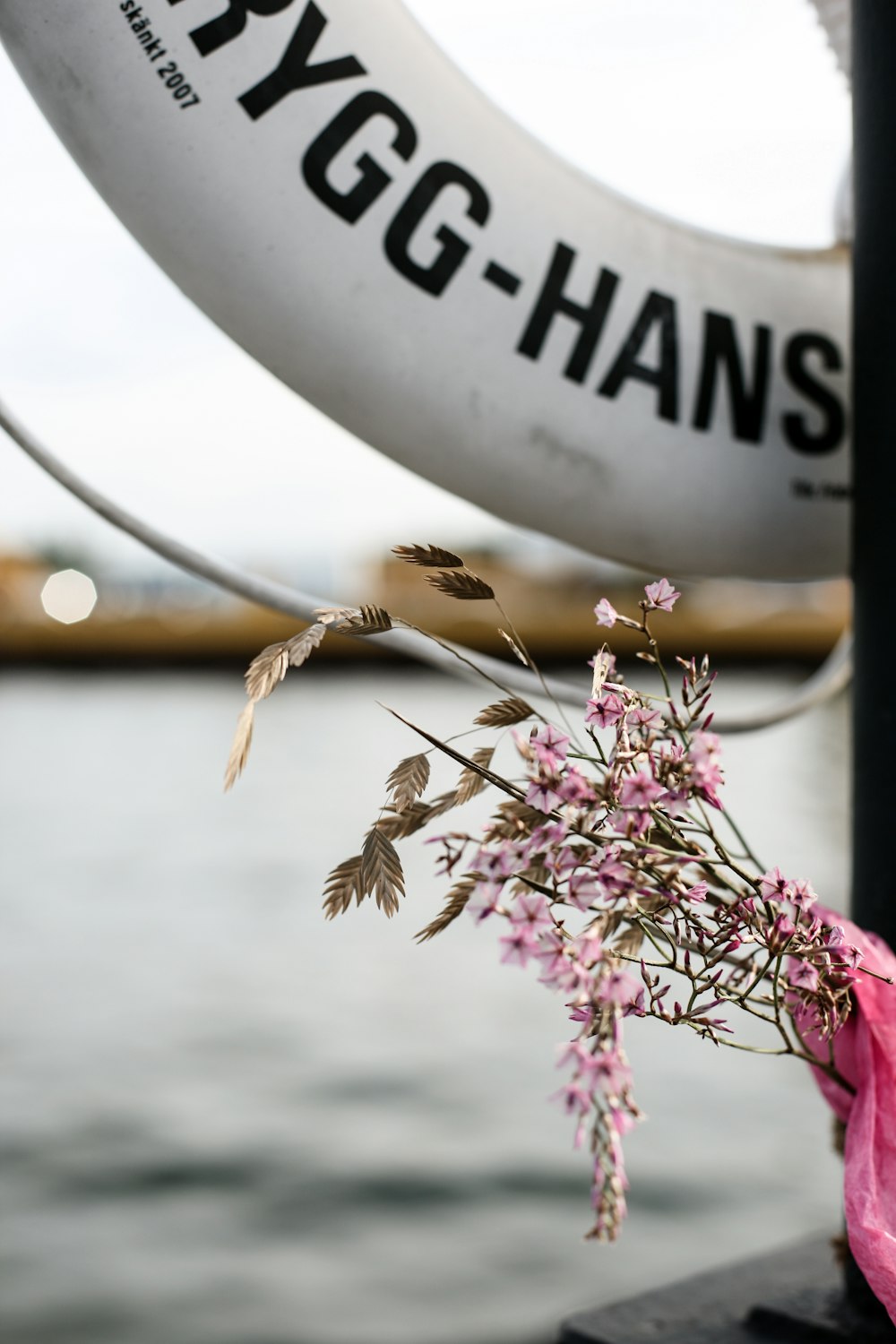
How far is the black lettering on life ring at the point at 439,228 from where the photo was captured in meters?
0.92

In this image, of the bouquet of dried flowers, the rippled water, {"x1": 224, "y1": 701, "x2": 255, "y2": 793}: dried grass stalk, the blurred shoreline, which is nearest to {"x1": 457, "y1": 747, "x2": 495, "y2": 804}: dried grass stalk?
the bouquet of dried flowers

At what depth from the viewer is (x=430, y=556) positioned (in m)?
0.63

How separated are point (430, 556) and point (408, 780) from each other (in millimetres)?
97

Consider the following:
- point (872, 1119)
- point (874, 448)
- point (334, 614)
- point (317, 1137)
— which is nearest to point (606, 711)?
point (334, 614)

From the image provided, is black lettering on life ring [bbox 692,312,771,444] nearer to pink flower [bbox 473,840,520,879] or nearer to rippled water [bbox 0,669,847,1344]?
pink flower [bbox 473,840,520,879]

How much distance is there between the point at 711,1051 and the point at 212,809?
4191 mm

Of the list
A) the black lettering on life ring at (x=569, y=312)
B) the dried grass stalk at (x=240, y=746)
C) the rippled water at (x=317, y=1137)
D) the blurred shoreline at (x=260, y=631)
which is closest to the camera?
the dried grass stalk at (x=240, y=746)

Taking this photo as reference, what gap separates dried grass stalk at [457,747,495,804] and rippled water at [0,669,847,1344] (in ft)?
3.42

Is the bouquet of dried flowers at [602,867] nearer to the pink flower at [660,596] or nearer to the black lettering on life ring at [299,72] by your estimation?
the pink flower at [660,596]

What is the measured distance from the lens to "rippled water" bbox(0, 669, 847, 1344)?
1626mm

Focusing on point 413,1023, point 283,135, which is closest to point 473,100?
point 283,135

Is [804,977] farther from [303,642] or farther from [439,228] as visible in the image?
[439,228]

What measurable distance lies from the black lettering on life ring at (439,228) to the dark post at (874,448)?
24cm

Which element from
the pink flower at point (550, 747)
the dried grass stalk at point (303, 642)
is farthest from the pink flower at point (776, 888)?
the dried grass stalk at point (303, 642)
